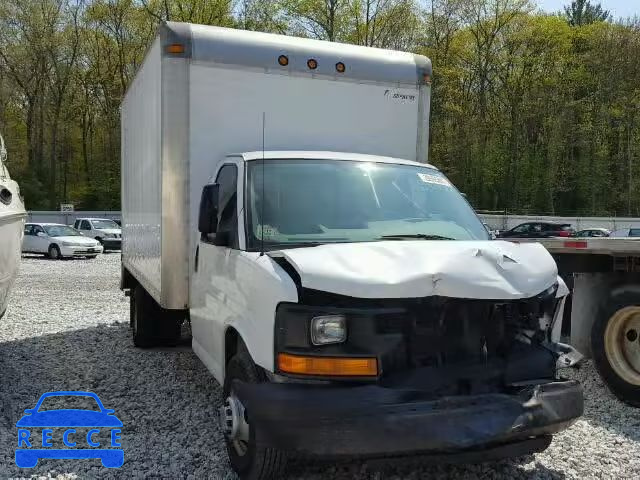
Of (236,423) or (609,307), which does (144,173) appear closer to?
(236,423)

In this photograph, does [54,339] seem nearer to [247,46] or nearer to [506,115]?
[247,46]

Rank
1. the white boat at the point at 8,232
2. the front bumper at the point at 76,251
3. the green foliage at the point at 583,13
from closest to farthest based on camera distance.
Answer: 1. the white boat at the point at 8,232
2. the front bumper at the point at 76,251
3. the green foliage at the point at 583,13

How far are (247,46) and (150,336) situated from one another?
358cm

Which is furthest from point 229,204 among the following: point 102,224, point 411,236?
point 102,224

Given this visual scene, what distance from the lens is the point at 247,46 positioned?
536cm

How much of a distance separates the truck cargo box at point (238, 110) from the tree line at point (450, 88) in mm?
35750

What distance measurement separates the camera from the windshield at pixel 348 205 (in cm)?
399

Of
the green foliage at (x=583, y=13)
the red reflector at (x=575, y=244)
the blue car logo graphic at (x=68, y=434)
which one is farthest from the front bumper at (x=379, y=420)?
the green foliage at (x=583, y=13)

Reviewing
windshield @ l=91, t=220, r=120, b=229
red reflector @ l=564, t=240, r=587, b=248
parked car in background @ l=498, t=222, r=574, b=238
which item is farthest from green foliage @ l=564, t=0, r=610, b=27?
red reflector @ l=564, t=240, r=587, b=248

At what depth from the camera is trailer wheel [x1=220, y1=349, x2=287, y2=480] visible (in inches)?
133

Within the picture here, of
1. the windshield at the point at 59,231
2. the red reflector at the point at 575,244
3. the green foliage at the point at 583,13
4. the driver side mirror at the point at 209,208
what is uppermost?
the green foliage at the point at 583,13

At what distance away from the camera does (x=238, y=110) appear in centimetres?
533

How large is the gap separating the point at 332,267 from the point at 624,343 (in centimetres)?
360

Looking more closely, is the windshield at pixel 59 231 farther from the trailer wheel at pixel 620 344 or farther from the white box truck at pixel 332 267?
the trailer wheel at pixel 620 344
